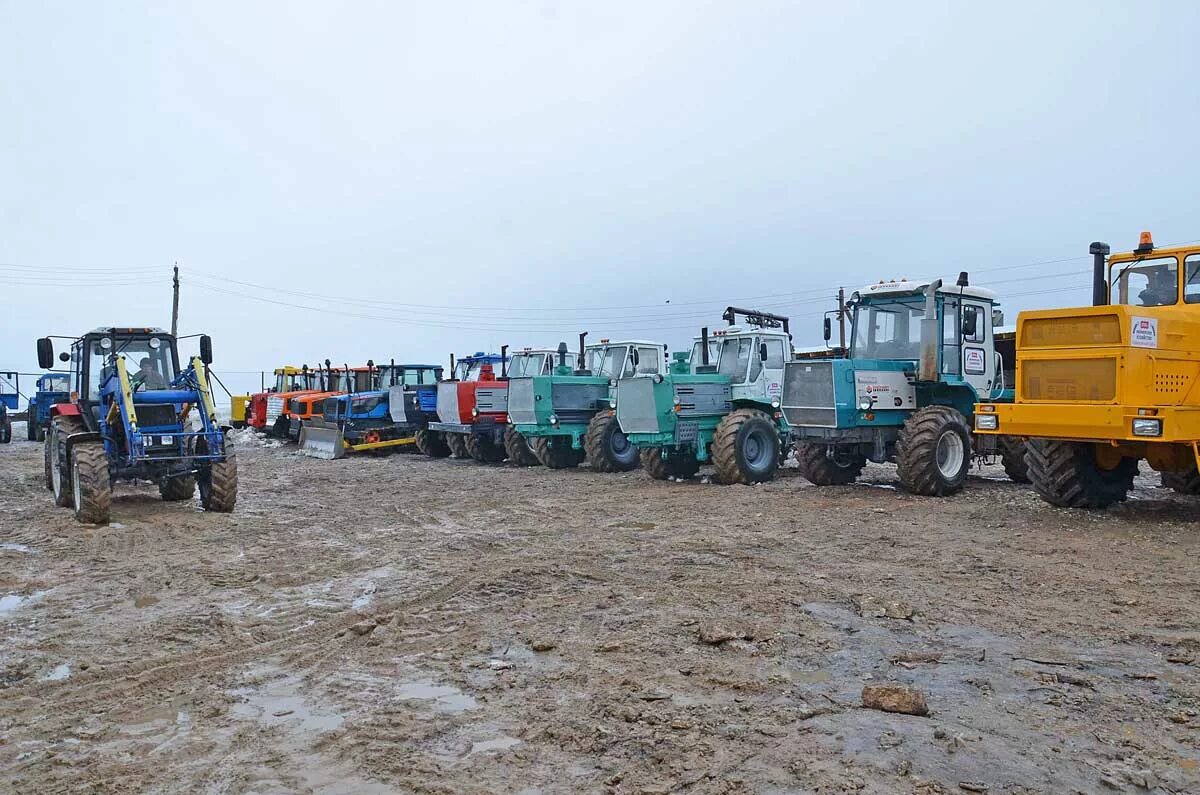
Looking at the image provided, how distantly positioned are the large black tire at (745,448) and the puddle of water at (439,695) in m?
8.54

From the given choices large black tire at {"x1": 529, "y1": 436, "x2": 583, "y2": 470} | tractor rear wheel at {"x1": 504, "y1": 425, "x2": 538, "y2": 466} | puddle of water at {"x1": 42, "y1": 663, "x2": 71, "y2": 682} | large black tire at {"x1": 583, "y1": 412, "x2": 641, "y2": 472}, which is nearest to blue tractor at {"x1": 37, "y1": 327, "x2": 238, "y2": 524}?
puddle of water at {"x1": 42, "y1": 663, "x2": 71, "y2": 682}

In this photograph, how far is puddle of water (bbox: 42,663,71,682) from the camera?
473cm

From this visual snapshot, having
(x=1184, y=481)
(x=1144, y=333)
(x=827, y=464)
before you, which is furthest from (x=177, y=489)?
(x=1184, y=481)

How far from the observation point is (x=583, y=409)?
16.8m

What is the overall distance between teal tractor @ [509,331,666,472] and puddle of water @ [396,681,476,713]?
1129 cm

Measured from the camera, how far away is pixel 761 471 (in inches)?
517

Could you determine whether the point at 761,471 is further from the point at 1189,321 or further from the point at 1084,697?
the point at 1084,697

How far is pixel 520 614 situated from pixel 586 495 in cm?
668

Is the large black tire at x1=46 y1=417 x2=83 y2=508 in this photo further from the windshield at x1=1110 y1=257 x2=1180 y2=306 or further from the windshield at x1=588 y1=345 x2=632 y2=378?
the windshield at x1=1110 y1=257 x2=1180 y2=306

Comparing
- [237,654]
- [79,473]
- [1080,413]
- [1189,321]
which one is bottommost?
[237,654]

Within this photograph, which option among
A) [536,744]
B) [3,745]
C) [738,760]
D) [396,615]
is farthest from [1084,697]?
[3,745]

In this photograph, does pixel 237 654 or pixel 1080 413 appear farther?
pixel 1080 413

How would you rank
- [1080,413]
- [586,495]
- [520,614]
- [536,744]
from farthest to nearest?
1. [586,495]
2. [1080,413]
3. [520,614]
4. [536,744]

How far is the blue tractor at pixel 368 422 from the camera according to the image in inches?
795
